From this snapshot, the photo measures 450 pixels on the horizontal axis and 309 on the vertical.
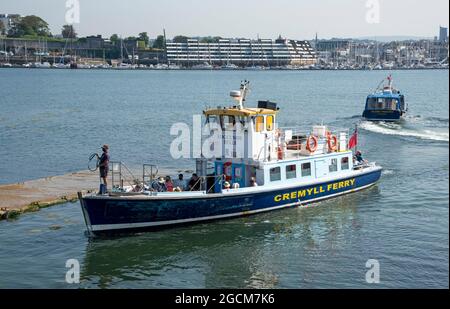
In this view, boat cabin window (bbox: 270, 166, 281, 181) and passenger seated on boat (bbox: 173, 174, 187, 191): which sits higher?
boat cabin window (bbox: 270, 166, 281, 181)

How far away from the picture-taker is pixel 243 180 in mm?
33188

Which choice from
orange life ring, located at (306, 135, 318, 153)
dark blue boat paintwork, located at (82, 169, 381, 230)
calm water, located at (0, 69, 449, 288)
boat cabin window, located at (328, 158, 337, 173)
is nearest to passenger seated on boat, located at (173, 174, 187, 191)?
dark blue boat paintwork, located at (82, 169, 381, 230)

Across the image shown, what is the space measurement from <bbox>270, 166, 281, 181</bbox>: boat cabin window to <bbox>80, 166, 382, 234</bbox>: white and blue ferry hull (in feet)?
1.94

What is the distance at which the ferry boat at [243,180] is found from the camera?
2944 centimetres

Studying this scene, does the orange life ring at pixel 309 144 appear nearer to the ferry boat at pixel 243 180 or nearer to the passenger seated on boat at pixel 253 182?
the ferry boat at pixel 243 180

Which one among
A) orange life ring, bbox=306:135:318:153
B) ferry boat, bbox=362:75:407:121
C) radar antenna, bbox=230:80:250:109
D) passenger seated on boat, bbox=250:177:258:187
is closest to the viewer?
passenger seated on boat, bbox=250:177:258:187

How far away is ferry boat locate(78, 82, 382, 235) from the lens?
96.6 ft

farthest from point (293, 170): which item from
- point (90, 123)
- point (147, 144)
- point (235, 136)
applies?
point (90, 123)

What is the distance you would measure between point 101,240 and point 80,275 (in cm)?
377

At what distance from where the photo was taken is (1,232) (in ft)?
98.8

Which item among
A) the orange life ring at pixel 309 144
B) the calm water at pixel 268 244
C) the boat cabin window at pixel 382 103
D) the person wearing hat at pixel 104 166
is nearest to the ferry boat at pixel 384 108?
the boat cabin window at pixel 382 103

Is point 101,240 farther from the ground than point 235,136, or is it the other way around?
point 235,136

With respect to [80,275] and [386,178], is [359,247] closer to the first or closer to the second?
[80,275]

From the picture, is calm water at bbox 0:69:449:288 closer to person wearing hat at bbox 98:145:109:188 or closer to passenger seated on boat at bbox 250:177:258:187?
passenger seated on boat at bbox 250:177:258:187
